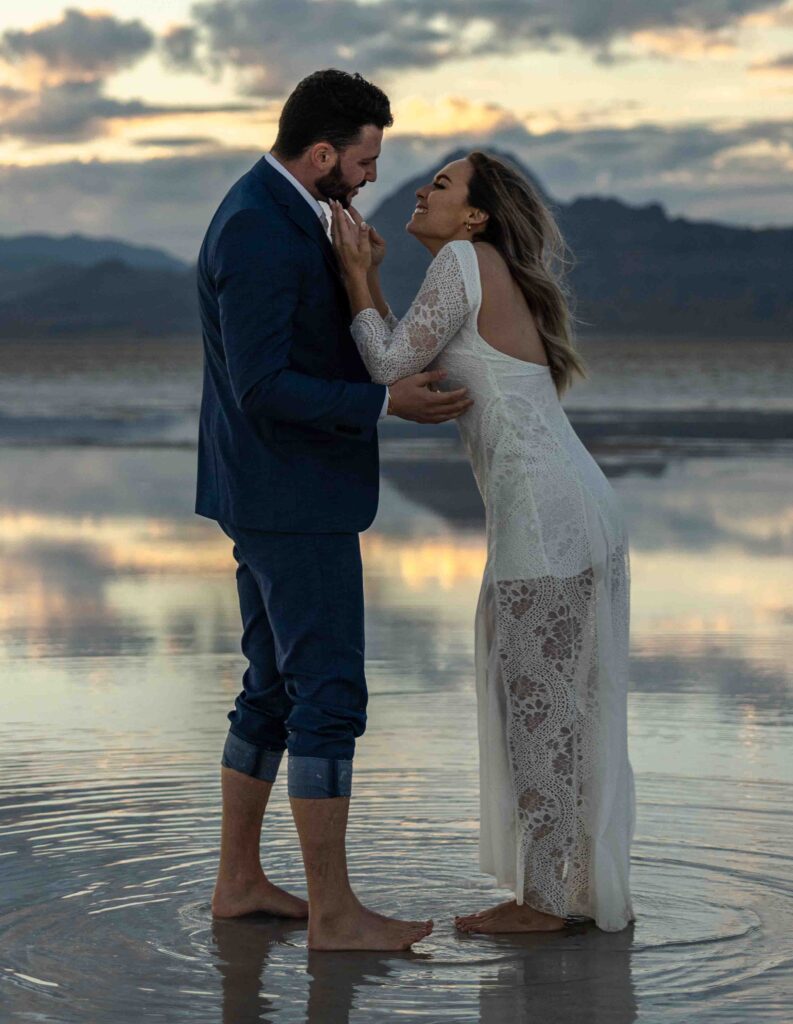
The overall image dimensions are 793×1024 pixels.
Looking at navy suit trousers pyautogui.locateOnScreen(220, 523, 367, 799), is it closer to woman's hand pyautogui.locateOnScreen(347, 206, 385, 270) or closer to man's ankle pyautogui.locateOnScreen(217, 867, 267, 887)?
man's ankle pyautogui.locateOnScreen(217, 867, 267, 887)

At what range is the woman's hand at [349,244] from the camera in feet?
14.1

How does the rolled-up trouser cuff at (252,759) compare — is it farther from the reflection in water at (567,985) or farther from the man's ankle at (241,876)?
the reflection in water at (567,985)

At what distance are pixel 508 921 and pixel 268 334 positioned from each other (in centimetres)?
143

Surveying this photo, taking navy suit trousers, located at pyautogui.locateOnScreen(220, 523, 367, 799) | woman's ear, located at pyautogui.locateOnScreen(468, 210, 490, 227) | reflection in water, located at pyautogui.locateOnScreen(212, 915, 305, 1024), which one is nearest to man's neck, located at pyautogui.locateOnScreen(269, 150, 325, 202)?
woman's ear, located at pyautogui.locateOnScreen(468, 210, 490, 227)

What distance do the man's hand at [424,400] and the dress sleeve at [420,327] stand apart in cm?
4

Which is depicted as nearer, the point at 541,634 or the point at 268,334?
the point at 268,334

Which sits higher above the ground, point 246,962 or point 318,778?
point 318,778

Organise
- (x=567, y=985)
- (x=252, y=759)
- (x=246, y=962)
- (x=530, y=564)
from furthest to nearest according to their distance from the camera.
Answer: (x=252, y=759) < (x=530, y=564) < (x=246, y=962) < (x=567, y=985)

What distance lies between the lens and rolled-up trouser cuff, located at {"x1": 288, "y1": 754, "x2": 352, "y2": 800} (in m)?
4.25

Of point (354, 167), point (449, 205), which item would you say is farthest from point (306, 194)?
point (449, 205)

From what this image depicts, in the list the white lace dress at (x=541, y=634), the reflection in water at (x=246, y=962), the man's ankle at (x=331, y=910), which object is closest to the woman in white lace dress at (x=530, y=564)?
the white lace dress at (x=541, y=634)

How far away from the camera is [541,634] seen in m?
4.42

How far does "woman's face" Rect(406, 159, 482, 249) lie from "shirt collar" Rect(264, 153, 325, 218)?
0.85ft

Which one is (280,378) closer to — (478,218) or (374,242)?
(374,242)
